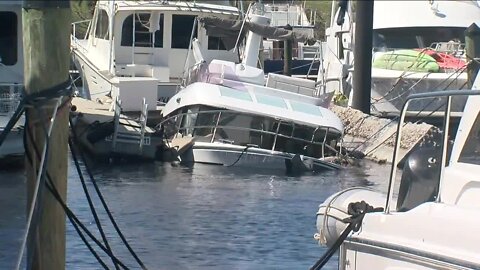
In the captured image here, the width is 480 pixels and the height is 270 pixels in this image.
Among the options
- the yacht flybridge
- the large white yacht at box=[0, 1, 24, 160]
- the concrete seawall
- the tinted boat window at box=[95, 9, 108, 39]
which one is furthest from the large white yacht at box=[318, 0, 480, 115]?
the large white yacht at box=[0, 1, 24, 160]

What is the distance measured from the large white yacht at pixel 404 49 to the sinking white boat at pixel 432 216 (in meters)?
17.3

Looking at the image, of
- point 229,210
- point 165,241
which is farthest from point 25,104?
point 229,210

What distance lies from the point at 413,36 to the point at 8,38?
38.3 ft

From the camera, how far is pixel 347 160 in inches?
893

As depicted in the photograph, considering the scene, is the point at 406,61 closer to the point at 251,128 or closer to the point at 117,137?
the point at 251,128

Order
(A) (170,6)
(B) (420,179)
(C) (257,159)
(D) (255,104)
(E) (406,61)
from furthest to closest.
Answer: (A) (170,6), (E) (406,61), (D) (255,104), (C) (257,159), (B) (420,179)

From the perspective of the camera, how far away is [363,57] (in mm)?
24016

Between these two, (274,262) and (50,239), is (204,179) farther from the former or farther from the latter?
(50,239)

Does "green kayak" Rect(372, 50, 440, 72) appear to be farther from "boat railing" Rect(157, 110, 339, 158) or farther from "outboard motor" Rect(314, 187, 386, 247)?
"outboard motor" Rect(314, 187, 386, 247)

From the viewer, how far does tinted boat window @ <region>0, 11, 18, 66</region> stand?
2014 cm

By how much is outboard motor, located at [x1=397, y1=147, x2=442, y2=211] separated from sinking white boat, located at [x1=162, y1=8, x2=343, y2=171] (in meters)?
14.6

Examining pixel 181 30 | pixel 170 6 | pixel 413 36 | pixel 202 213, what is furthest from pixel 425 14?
pixel 202 213

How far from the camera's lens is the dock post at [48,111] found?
22.5 ft

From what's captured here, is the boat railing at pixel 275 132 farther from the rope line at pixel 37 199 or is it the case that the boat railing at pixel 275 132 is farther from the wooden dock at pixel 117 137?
the rope line at pixel 37 199
